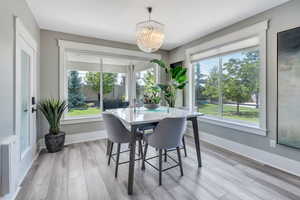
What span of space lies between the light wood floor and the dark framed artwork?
2.03 feet

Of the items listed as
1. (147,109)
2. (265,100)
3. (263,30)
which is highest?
(263,30)

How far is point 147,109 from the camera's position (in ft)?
9.42

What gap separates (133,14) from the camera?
2678 mm

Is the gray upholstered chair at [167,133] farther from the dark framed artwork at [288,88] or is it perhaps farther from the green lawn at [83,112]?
the green lawn at [83,112]

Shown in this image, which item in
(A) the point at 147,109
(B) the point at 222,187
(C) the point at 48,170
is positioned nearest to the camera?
(B) the point at 222,187

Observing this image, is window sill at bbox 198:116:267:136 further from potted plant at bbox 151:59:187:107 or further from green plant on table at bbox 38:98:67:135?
green plant on table at bbox 38:98:67:135

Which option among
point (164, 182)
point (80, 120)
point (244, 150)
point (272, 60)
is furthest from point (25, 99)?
point (272, 60)

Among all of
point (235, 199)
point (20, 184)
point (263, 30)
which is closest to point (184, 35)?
point (263, 30)

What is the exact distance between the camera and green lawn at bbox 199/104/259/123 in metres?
2.93

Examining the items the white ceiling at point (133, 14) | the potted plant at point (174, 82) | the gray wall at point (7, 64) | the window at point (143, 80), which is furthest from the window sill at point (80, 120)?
the white ceiling at point (133, 14)

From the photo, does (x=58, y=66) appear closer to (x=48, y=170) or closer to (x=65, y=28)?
(x=65, y=28)

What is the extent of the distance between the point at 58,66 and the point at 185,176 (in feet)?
11.3

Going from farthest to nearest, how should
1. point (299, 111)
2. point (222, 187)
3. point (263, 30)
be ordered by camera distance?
1. point (263, 30)
2. point (299, 111)
3. point (222, 187)

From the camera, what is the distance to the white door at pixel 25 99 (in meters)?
2.02
